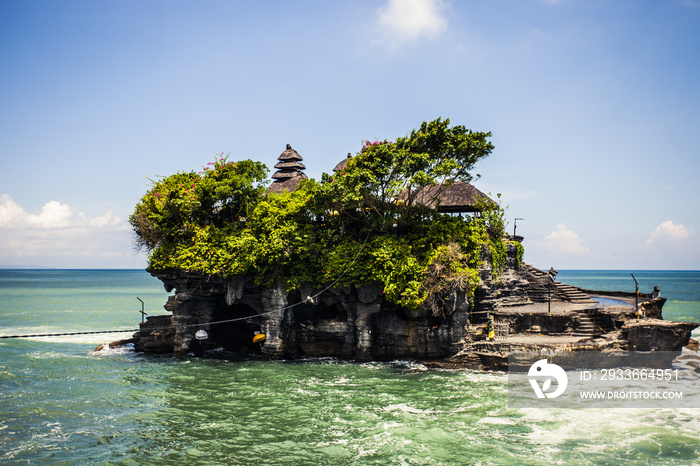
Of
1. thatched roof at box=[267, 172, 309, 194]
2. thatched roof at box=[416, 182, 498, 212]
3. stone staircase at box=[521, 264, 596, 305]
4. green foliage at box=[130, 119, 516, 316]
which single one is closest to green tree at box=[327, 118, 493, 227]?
green foliage at box=[130, 119, 516, 316]

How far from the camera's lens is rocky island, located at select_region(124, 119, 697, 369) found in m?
23.2

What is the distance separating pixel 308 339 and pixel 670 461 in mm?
17050

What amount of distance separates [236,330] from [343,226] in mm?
10485

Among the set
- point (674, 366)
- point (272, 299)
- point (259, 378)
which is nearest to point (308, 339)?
point (272, 299)

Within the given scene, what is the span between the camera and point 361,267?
77.7 feet

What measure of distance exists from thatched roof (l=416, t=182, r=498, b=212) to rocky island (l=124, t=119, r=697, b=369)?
0.57ft

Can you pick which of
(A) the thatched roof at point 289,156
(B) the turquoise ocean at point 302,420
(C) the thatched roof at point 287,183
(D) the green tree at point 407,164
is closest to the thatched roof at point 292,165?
(A) the thatched roof at point 289,156

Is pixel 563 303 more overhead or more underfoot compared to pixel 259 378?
more overhead

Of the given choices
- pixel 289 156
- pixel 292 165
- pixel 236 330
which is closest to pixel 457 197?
pixel 292 165

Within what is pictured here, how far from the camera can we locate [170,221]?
26516 mm

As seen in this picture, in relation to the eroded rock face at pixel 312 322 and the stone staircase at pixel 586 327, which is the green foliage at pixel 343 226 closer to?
the eroded rock face at pixel 312 322

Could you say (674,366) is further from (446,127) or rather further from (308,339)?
(308,339)

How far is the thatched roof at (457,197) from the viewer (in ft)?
91.3

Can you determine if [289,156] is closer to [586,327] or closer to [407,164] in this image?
[407,164]
